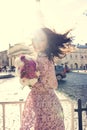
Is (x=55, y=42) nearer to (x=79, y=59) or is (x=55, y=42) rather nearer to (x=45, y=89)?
(x=45, y=89)

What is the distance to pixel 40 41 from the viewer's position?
3.93 metres

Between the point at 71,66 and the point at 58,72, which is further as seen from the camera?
the point at 71,66

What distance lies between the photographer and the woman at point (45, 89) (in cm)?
394

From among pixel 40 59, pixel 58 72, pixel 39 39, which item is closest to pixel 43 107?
pixel 40 59

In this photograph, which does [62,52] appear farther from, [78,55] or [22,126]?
[78,55]

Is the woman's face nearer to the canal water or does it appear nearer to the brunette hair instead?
the brunette hair

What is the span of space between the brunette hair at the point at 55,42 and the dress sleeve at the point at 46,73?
3.8 inches

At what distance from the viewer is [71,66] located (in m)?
118

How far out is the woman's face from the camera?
3.91 m

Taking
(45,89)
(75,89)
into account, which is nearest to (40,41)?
(45,89)

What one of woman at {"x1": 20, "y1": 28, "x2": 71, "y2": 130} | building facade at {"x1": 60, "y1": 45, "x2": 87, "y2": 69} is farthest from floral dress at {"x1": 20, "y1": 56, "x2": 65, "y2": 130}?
building facade at {"x1": 60, "y1": 45, "x2": 87, "y2": 69}

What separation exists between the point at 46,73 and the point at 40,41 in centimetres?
41

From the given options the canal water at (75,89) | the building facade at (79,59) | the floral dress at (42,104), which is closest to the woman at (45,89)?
the floral dress at (42,104)

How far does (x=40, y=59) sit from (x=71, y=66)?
114 metres
